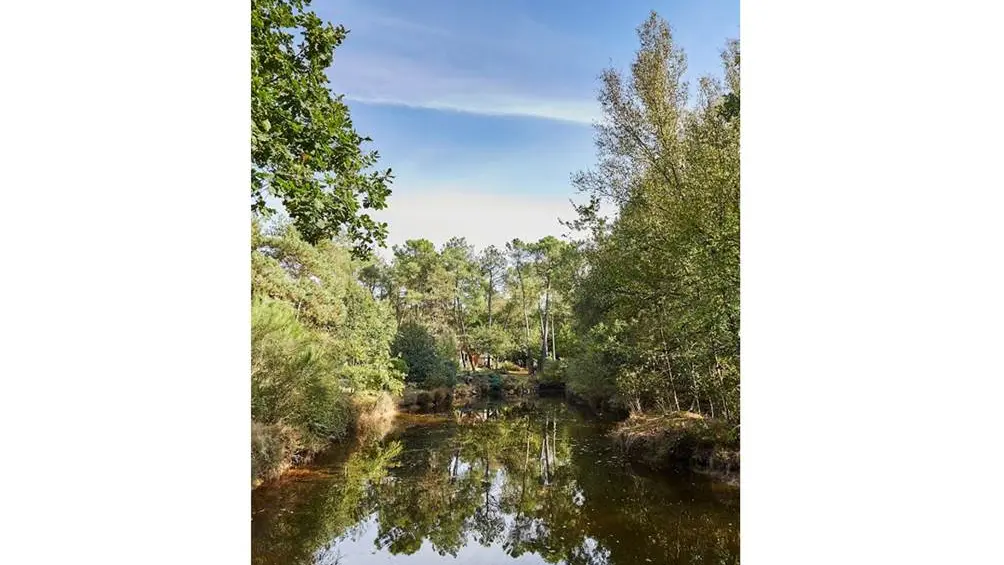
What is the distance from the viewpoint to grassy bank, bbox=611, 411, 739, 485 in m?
4.16

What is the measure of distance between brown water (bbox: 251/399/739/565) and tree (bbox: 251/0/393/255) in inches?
73.9

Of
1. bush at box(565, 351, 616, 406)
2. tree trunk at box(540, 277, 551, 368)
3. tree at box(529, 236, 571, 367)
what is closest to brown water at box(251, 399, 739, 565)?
bush at box(565, 351, 616, 406)

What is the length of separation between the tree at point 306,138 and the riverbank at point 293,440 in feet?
8.03

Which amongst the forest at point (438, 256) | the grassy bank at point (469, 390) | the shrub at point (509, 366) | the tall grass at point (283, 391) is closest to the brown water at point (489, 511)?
the tall grass at point (283, 391)

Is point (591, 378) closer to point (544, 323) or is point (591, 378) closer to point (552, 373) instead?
point (552, 373)

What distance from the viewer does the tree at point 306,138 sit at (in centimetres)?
204

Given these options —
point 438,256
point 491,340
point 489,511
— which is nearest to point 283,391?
point 489,511

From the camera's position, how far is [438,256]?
9820 millimetres

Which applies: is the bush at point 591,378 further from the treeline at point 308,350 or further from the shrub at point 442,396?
the treeline at point 308,350

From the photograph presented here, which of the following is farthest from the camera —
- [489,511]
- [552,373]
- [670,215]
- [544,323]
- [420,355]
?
[544,323]

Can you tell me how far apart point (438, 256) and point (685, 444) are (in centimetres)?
616

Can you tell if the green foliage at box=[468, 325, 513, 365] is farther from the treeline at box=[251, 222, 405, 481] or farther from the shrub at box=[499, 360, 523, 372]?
the treeline at box=[251, 222, 405, 481]
